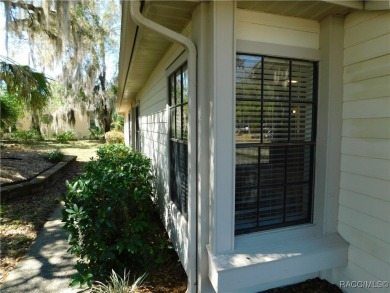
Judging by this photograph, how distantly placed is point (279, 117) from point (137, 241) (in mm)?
2005

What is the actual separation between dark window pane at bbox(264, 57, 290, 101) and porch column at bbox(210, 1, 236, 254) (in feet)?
1.53

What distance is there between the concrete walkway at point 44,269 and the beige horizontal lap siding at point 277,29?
316 cm

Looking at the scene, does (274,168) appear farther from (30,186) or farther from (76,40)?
Answer: (76,40)

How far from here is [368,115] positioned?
2.10 meters

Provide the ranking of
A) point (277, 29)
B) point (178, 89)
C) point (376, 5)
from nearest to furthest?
point (376, 5) → point (277, 29) → point (178, 89)

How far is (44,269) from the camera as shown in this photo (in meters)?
3.00

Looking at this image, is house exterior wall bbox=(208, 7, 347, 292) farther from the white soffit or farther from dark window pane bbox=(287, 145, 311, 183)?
the white soffit

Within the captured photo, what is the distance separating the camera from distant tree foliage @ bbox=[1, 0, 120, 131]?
7.44 metres

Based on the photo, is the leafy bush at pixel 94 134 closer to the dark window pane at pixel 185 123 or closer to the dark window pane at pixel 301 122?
the dark window pane at pixel 185 123

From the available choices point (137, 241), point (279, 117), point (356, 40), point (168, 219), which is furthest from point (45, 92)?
point (356, 40)

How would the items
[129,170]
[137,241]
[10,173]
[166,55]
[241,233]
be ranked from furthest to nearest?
[10,173] < [129,170] < [166,55] < [137,241] < [241,233]

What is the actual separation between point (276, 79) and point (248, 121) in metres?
0.50

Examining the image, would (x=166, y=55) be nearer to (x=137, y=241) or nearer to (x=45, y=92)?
(x=137, y=241)

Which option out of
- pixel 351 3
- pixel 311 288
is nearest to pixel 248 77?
pixel 351 3
